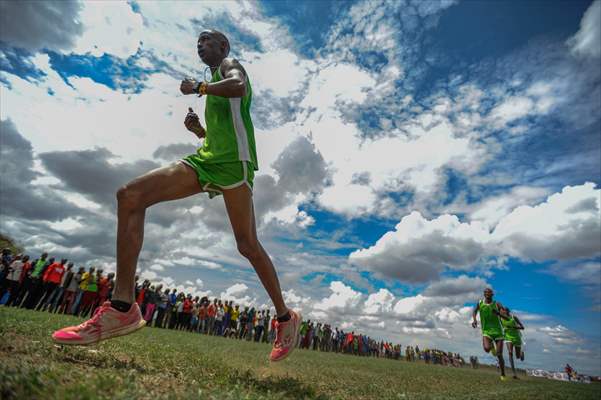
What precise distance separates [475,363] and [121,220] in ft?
189

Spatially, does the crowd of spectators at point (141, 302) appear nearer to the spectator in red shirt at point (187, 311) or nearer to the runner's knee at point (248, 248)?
the spectator in red shirt at point (187, 311)

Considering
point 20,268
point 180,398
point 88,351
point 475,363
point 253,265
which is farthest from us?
point 475,363

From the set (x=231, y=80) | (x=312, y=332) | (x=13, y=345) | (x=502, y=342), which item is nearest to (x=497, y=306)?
(x=502, y=342)

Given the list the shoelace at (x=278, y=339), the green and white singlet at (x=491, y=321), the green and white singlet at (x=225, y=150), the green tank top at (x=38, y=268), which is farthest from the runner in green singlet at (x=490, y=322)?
the green tank top at (x=38, y=268)

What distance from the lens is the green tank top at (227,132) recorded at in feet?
10.5

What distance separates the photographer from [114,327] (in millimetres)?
2895

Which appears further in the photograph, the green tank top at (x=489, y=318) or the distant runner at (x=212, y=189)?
the green tank top at (x=489, y=318)

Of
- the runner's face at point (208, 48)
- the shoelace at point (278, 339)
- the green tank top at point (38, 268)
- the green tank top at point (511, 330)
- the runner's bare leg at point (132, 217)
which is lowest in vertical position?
the shoelace at point (278, 339)

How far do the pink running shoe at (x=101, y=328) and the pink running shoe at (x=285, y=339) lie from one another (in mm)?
1305

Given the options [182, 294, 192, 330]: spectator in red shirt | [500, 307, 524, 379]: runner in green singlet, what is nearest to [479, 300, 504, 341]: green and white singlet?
[500, 307, 524, 379]: runner in green singlet

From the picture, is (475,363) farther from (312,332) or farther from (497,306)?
(497,306)

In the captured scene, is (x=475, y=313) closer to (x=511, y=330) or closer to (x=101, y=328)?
(x=511, y=330)

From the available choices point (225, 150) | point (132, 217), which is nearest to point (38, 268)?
point (132, 217)

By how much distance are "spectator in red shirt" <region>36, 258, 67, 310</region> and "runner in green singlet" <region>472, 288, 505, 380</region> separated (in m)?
13.8
